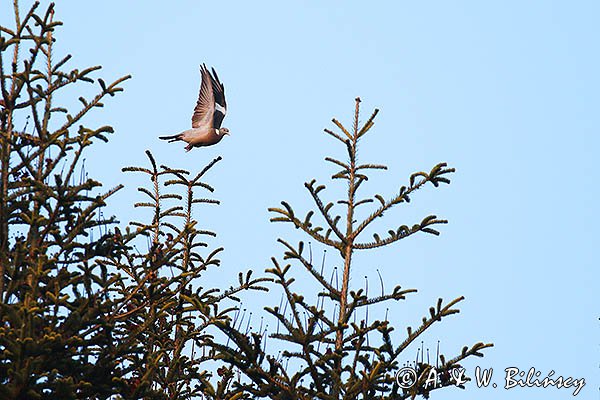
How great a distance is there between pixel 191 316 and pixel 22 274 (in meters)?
3.40

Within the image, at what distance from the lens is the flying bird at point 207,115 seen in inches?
785

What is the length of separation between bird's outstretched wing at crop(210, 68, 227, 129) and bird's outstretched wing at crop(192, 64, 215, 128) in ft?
0.19

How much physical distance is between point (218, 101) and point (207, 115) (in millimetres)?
347

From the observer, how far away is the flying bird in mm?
19938

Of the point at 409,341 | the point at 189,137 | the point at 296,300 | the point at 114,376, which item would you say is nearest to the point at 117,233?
the point at 114,376

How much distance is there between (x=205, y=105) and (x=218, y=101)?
0.26 meters

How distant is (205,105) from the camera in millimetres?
20109

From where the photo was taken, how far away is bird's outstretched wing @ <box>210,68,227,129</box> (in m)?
19.9

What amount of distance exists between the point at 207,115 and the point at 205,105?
217 mm

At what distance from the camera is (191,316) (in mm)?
14680

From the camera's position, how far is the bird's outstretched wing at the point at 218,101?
19859 mm

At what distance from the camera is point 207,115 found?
789 inches

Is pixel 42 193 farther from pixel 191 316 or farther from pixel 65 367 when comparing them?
pixel 191 316

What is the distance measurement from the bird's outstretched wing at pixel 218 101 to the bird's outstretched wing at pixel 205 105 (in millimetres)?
58
